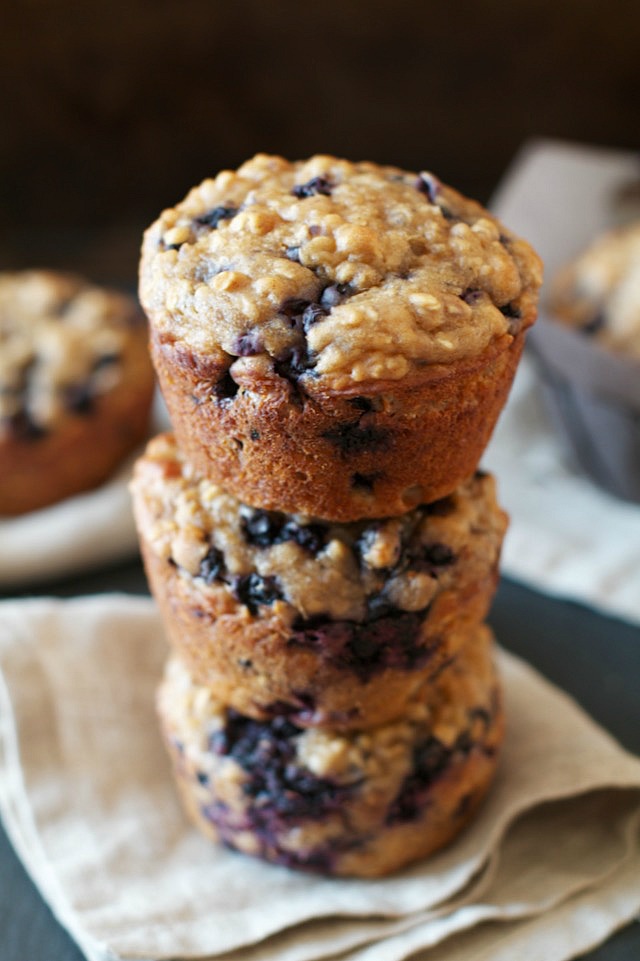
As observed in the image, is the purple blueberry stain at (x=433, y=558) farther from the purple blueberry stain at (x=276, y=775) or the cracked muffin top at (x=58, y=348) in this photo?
the cracked muffin top at (x=58, y=348)

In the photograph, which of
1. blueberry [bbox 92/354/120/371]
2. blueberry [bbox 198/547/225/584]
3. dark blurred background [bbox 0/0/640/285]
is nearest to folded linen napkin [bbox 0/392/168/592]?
blueberry [bbox 92/354/120/371]

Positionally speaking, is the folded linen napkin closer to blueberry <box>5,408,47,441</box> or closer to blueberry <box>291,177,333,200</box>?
blueberry <box>5,408,47,441</box>

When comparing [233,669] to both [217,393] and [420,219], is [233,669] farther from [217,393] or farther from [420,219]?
[420,219]

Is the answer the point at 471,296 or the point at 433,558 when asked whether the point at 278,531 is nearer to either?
the point at 433,558

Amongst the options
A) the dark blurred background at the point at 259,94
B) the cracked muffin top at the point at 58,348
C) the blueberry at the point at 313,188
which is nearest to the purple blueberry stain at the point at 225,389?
the blueberry at the point at 313,188

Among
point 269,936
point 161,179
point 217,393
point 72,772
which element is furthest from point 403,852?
point 161,179

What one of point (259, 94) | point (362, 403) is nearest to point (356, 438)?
point (362, 403)

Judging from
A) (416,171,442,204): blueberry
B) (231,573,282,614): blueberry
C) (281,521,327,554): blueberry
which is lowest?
(231,573,282,614): blueberry
